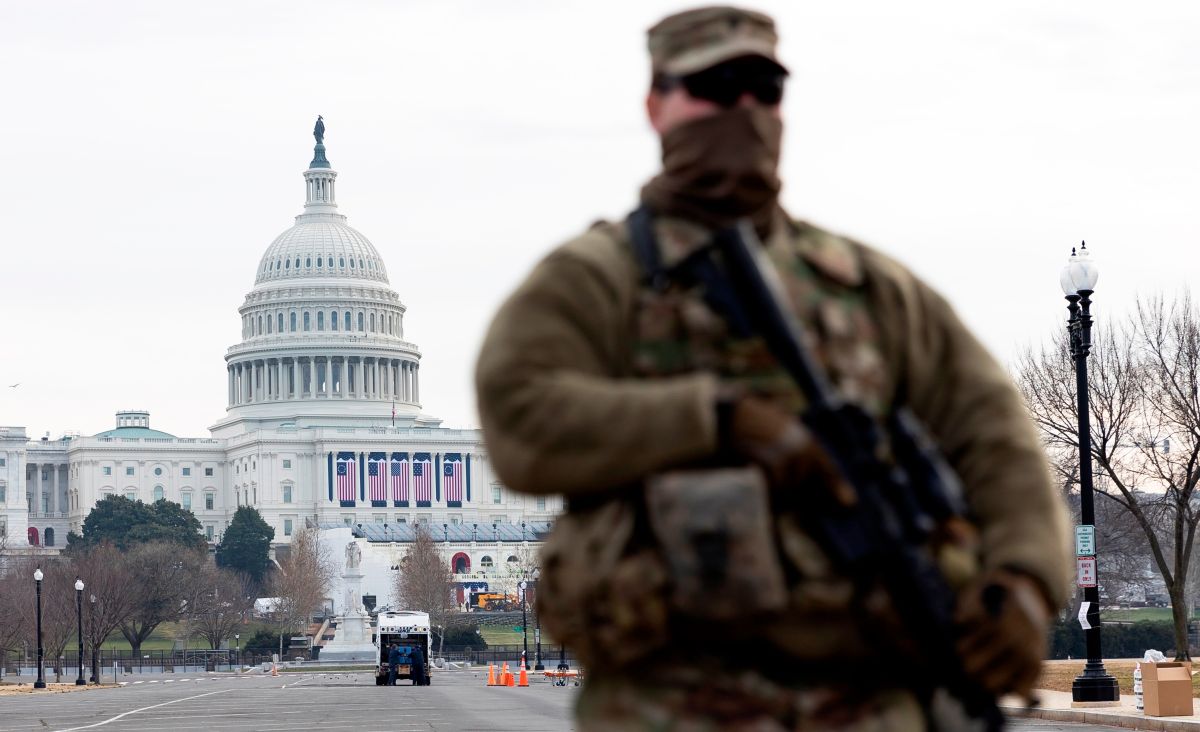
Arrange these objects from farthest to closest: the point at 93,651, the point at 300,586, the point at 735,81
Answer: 1. the point at 300,586
2. the point at 93,651
3. the point at 735,81

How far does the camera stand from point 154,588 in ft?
351

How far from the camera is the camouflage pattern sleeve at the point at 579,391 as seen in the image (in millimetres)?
3668

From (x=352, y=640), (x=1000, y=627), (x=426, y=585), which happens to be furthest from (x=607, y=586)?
(x=426, y=585)

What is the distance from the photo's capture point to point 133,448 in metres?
190

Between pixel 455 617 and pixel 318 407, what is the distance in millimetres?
68638

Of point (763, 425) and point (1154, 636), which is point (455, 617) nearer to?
point (1154, 636)

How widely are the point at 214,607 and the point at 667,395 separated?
367 feet

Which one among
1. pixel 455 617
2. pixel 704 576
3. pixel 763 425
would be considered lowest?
pixel 455 617

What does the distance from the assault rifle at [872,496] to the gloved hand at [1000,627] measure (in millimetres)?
30

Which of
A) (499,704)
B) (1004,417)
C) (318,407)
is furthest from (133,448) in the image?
(1004,417)

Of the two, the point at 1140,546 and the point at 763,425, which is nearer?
the point at 763,425

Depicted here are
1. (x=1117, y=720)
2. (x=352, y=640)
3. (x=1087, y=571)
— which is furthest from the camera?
(x=352, y=640)

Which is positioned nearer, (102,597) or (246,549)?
(102,597)

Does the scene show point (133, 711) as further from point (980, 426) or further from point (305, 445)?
point (305, 445)
